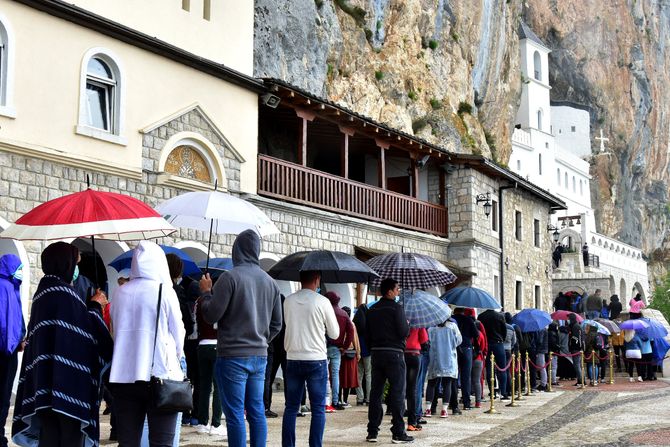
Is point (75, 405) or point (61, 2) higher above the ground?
point (61, 2)

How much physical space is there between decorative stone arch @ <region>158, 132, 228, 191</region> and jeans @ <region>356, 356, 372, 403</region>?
449 centimetres

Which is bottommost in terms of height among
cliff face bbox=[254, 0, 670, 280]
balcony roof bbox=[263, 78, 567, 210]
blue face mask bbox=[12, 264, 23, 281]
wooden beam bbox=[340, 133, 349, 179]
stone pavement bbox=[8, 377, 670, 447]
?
stone pavement bbox=[8, 377, 670, 447]

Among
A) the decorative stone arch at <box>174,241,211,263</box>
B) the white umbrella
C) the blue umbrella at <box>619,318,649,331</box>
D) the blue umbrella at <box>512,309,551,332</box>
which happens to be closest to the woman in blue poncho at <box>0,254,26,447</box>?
the white umbrella

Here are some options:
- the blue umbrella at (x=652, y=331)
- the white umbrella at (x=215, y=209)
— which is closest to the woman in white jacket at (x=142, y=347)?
the white umbrella at (x=215, y=209)

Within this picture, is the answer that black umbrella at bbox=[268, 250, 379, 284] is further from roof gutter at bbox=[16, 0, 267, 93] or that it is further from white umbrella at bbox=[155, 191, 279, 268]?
roof gutter at bbox=[16, 0, 267, 93]

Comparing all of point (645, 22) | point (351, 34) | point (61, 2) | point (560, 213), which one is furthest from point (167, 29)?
point (645, 22)

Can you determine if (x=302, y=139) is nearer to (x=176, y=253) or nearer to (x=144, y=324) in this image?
(x=176, y=253)

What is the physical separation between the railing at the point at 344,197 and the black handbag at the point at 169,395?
12815mm

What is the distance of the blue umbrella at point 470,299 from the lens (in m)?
14.3

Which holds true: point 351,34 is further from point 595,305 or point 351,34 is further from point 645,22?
point 645,22

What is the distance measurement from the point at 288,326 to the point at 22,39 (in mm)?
7850

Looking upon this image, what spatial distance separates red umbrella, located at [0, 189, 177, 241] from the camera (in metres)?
7.32

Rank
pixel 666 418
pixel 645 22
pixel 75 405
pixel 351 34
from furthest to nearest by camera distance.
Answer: pixel 645 22 < pixel 351 34 < pixel 666 418 < pixel 75 405

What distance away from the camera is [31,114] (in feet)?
44.7
